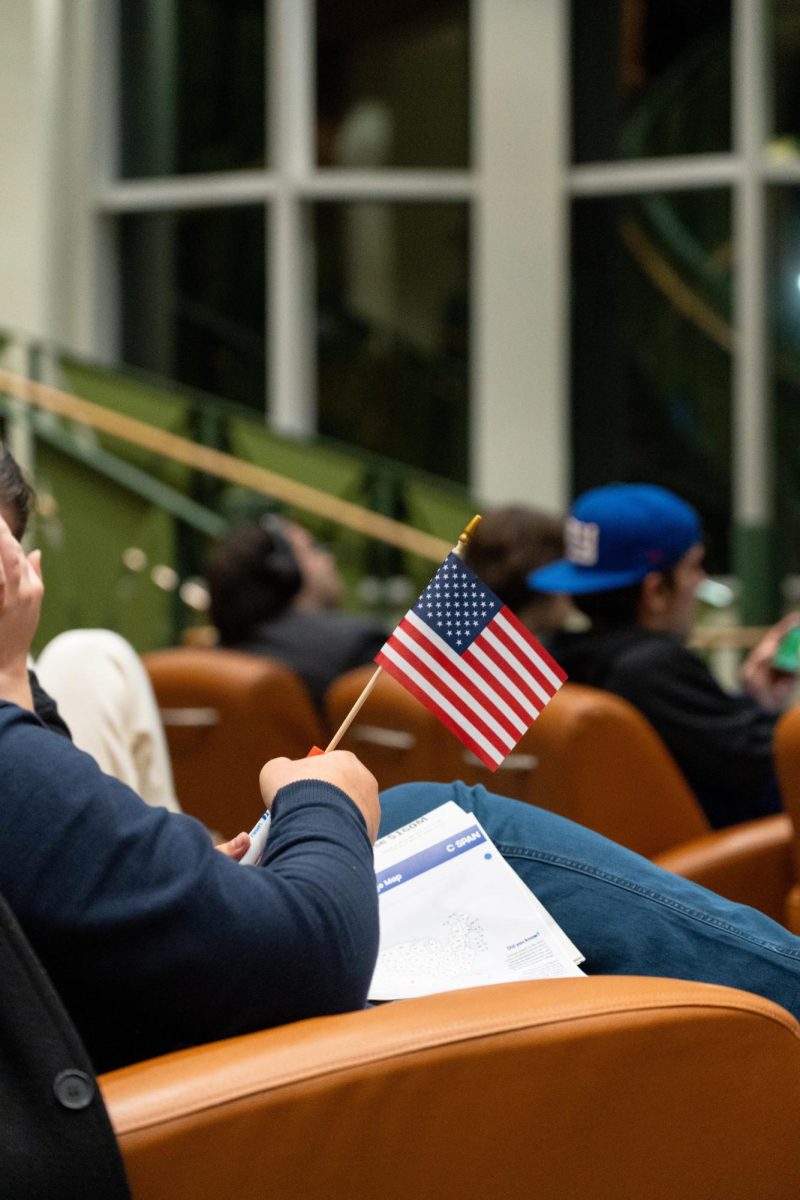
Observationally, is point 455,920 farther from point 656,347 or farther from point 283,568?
point 656,347

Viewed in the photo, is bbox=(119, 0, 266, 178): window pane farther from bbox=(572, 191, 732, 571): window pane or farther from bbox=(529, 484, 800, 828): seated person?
bbox=(529, 484, 800, 828): seated person

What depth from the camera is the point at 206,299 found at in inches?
325

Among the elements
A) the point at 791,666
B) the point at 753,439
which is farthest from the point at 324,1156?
the point at 753,439

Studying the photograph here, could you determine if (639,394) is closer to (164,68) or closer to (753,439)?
(753,439)

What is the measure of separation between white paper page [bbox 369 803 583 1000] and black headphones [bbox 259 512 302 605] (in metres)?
2.63

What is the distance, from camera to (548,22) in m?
7.71

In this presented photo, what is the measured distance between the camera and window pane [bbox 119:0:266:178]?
8.11m

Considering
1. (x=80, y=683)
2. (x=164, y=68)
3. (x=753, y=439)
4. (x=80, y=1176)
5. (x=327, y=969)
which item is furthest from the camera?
(x=164, y=68)

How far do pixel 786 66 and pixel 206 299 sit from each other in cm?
291

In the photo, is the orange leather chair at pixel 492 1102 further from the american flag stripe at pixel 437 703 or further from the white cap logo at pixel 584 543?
the white cap logo at pixel 584 543

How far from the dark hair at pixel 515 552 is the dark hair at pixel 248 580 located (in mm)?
770

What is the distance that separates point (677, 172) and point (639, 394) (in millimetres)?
1028

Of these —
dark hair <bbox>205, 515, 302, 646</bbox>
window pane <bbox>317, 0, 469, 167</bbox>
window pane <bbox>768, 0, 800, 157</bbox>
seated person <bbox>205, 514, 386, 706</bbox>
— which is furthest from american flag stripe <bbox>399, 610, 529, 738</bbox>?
window pane <bbox>317, 0, 469, 167</bbox>

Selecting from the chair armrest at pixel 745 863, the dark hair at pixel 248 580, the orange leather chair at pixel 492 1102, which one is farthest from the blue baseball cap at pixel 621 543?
the orange leather chair at pixel 492 1102
